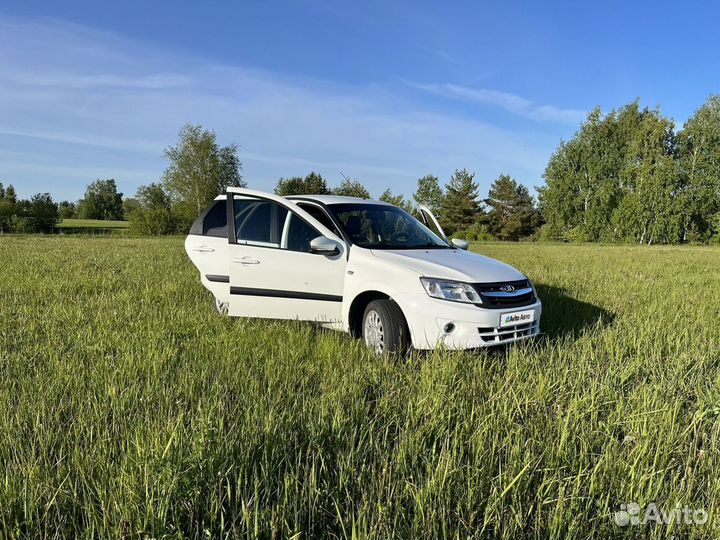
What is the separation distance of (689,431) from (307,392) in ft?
7.98

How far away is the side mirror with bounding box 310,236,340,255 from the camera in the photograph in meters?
4.37

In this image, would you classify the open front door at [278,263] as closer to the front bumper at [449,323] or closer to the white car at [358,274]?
the white car at [358,274]

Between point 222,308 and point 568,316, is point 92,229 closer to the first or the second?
point 222,308

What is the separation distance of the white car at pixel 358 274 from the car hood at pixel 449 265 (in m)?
0.01

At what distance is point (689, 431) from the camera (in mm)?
2641

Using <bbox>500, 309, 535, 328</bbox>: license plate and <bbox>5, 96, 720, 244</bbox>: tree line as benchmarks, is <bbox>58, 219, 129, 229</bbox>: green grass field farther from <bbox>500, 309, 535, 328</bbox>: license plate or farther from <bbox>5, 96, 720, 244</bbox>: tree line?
<bbox>500, 309, 535, 328</bbox>: license plate

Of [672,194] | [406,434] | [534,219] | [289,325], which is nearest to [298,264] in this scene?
[289,325]

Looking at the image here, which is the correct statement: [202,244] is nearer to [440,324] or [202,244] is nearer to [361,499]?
[440,324]

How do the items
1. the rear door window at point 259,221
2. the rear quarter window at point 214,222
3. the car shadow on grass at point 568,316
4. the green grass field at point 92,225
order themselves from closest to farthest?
the rear door window at point 259,221
the car shadow on grass at point 568,316
the rear quarter window at point 214,222
the green grass field at point 92,225

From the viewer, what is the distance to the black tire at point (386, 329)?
157 inches

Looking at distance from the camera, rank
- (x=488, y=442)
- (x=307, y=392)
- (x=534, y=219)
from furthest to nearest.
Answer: (x=534, y=219)
(x=307, y=392)
(x=488, y=442)

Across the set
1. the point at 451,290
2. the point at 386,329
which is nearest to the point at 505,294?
the point at 451,290

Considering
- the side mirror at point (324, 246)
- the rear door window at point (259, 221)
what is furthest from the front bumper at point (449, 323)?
the rear door window at point (259, 221)

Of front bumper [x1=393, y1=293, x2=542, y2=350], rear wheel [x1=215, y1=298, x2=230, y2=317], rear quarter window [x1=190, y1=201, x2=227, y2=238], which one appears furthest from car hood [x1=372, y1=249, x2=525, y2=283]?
rear wheel [x1=215, y1=298, x2=230, y2=317]
